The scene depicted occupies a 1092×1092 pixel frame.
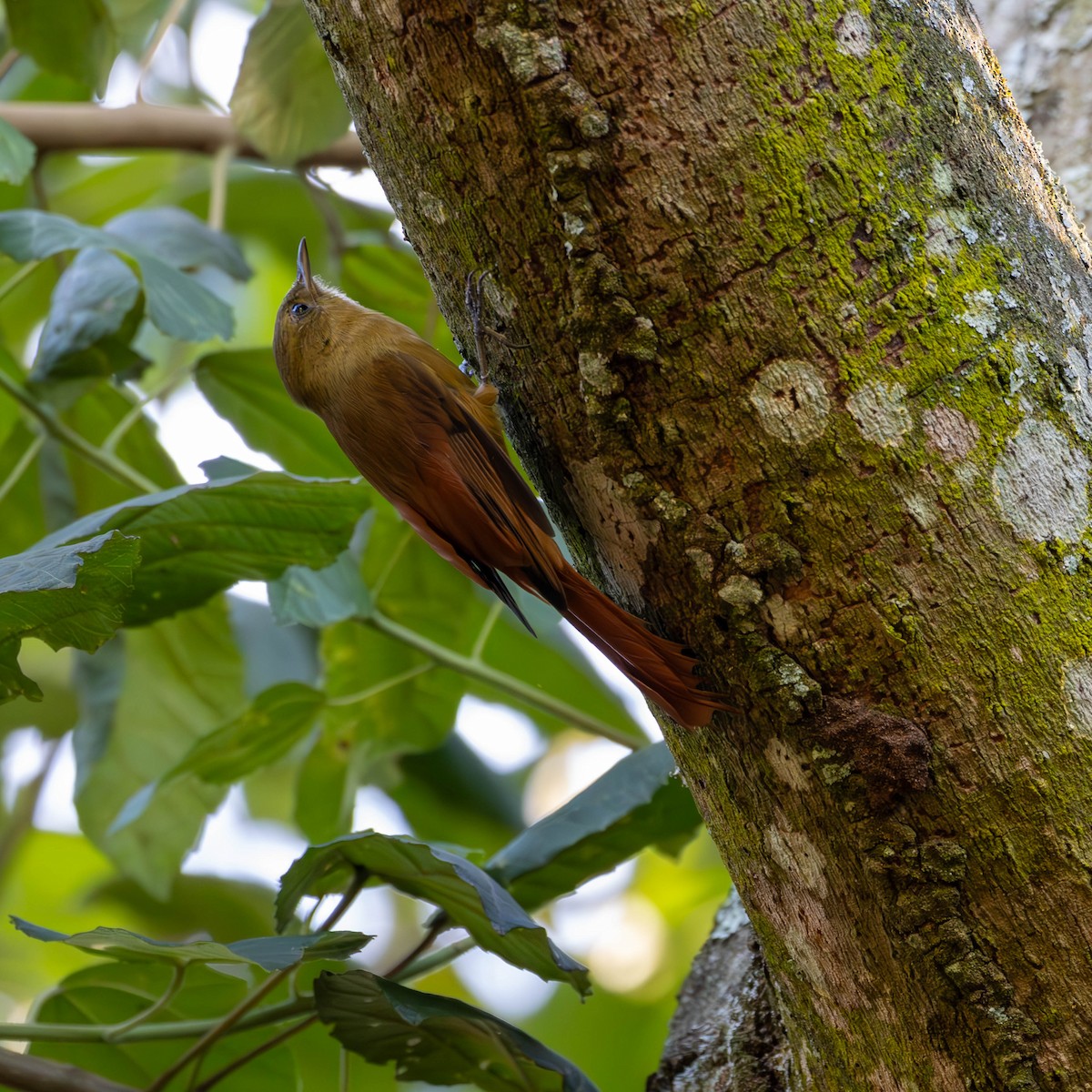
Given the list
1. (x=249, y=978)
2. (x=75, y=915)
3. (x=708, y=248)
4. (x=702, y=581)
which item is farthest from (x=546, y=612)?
(x=75, y=915)

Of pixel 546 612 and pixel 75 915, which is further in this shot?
pixel 75 915

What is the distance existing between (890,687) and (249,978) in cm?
135

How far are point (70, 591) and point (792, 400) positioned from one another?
33.0 inches

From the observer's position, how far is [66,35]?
2592 millimetres

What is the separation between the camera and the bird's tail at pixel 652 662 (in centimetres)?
128

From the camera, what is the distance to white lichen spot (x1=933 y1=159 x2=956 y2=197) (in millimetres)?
1182

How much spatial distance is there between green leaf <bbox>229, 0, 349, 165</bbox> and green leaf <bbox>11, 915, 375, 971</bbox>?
6.20 ft

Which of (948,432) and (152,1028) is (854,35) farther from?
(152,1028)

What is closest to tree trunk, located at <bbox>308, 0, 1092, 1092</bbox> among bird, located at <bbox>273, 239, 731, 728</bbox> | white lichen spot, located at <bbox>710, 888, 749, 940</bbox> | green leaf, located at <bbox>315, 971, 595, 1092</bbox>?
bird, located at <bbox>273, 239, 731, 728</bbox>

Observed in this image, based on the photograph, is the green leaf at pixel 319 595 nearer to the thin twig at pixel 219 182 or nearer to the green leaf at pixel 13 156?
the green leaf at pixel 13 156

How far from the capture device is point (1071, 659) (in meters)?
1.17

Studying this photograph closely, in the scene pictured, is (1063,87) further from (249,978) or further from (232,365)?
(249,978)

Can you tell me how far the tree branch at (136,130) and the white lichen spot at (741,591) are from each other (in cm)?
209

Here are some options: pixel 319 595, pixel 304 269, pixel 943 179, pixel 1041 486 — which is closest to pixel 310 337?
pixel 304 269
